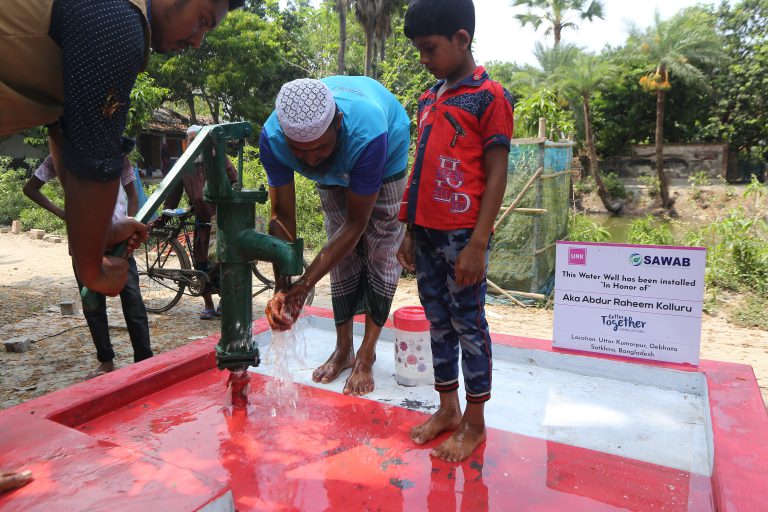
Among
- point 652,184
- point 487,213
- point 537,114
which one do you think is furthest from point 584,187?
point 487,213

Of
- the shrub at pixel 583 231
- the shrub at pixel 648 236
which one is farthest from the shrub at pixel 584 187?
the shrub at pixel 583 231

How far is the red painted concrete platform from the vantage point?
50.7 inches

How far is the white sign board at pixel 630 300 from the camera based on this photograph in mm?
2400

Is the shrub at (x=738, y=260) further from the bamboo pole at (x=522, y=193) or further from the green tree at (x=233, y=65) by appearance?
the green tree at (x=233, y=65)

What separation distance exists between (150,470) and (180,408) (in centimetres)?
96

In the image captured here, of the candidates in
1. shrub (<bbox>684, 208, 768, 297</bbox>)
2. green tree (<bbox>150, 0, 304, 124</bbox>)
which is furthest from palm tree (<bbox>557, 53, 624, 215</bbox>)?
shrub (<bbox>684, 208, 768, 297</bbox>)

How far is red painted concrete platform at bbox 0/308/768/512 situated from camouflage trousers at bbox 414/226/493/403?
25 cm

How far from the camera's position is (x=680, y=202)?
18.9m

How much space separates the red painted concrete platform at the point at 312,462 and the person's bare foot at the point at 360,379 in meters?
0.06

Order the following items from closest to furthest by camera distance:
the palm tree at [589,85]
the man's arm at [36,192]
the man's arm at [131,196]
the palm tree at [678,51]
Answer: the man's arm at [131,196], the man's arm at [36,192], the palm tree at [589,85], the palm tree at [678,51]

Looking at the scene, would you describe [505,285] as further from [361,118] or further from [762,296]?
[361,118]

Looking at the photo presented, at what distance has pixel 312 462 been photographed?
1.80m

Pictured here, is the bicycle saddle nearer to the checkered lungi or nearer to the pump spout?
the checkered lungi

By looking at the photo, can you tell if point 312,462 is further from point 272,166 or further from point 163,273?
point 163,273
